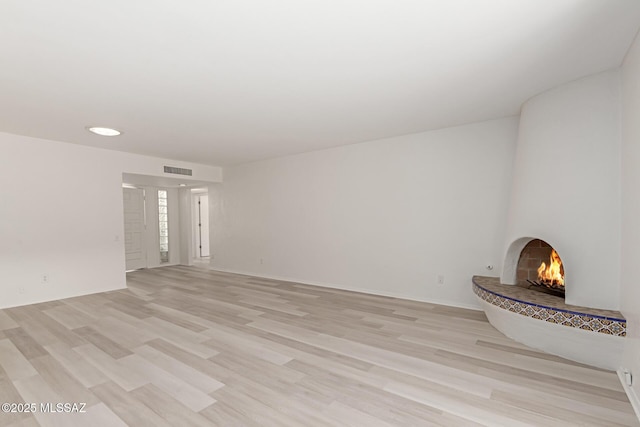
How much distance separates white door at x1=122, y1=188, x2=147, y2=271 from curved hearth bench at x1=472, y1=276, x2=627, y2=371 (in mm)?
7629

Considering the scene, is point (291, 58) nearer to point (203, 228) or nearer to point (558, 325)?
Answer: point (558, 325)

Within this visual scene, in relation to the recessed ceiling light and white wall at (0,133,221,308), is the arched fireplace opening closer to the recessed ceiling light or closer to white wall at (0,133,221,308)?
the recessed ceiling light

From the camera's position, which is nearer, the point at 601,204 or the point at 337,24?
the point at 337,24

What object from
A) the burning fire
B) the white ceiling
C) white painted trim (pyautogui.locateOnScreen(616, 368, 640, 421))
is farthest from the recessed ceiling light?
white painted trim (pyautogui.locateOnScreen(616, 368, 640, 421))

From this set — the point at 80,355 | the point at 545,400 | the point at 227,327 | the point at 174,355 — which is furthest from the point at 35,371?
the point at 545,400

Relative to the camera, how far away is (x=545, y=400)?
6.79 ft

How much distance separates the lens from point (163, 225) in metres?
8.21

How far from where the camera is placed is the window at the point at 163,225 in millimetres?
8148

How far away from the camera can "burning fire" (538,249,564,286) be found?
3154 millimetres

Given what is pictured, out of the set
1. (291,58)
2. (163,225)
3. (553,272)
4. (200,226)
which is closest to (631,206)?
(553,272)

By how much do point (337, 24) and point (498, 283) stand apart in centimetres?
334

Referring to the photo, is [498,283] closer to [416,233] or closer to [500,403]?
[416,233]

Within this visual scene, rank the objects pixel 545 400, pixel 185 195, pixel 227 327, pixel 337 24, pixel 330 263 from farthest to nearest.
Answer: pixel 185 195, pixel 330 263, pixel 227 327, pixel 545 400, pixel 337 24

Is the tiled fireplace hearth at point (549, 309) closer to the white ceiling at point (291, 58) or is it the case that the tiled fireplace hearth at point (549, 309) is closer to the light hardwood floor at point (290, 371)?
the light hardwood floor at point (290, 371)
